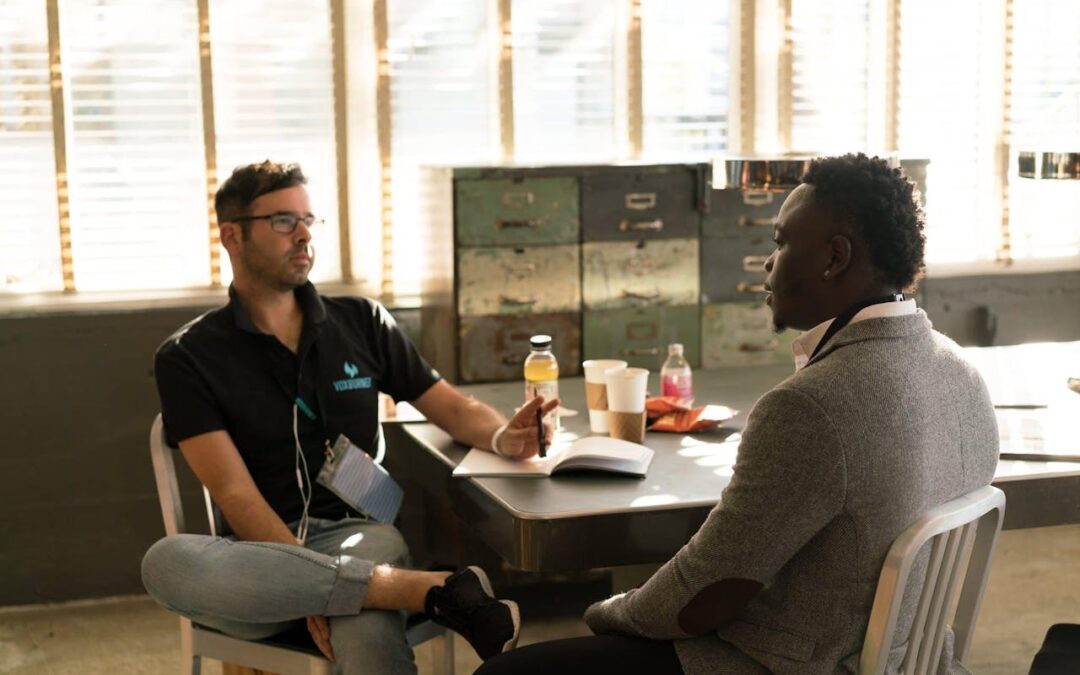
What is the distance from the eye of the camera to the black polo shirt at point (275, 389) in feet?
9.56

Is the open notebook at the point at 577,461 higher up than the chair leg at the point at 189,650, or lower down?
higher up

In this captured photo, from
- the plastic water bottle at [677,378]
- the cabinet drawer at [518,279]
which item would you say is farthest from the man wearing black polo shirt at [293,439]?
the cabinet drawer at [518,279]

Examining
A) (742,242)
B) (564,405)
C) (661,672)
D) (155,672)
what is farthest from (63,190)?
(661,672)

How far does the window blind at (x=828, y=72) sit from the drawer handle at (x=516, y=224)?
4.72 feet

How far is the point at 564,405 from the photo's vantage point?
11.5 ft

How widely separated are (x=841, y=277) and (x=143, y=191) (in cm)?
321

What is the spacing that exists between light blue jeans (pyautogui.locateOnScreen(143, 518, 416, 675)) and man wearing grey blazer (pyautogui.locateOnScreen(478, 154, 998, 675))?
1.64 feet

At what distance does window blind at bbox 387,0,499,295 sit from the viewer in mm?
4898

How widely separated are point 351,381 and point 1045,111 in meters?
3.85

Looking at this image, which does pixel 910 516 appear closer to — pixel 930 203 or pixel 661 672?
pixel 661 672

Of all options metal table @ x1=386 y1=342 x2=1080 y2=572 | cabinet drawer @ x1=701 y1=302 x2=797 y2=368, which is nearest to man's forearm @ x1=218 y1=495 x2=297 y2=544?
metal table @ x1=386 y1=342 x2=1080 y2=572

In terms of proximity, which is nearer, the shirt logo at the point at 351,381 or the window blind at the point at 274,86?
the shirt logo at the point at 351,381

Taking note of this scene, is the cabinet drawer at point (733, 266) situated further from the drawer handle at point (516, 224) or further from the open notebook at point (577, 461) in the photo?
the open notebook at point (577, 461)

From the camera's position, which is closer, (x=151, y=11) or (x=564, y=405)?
(x=564, y=405)
